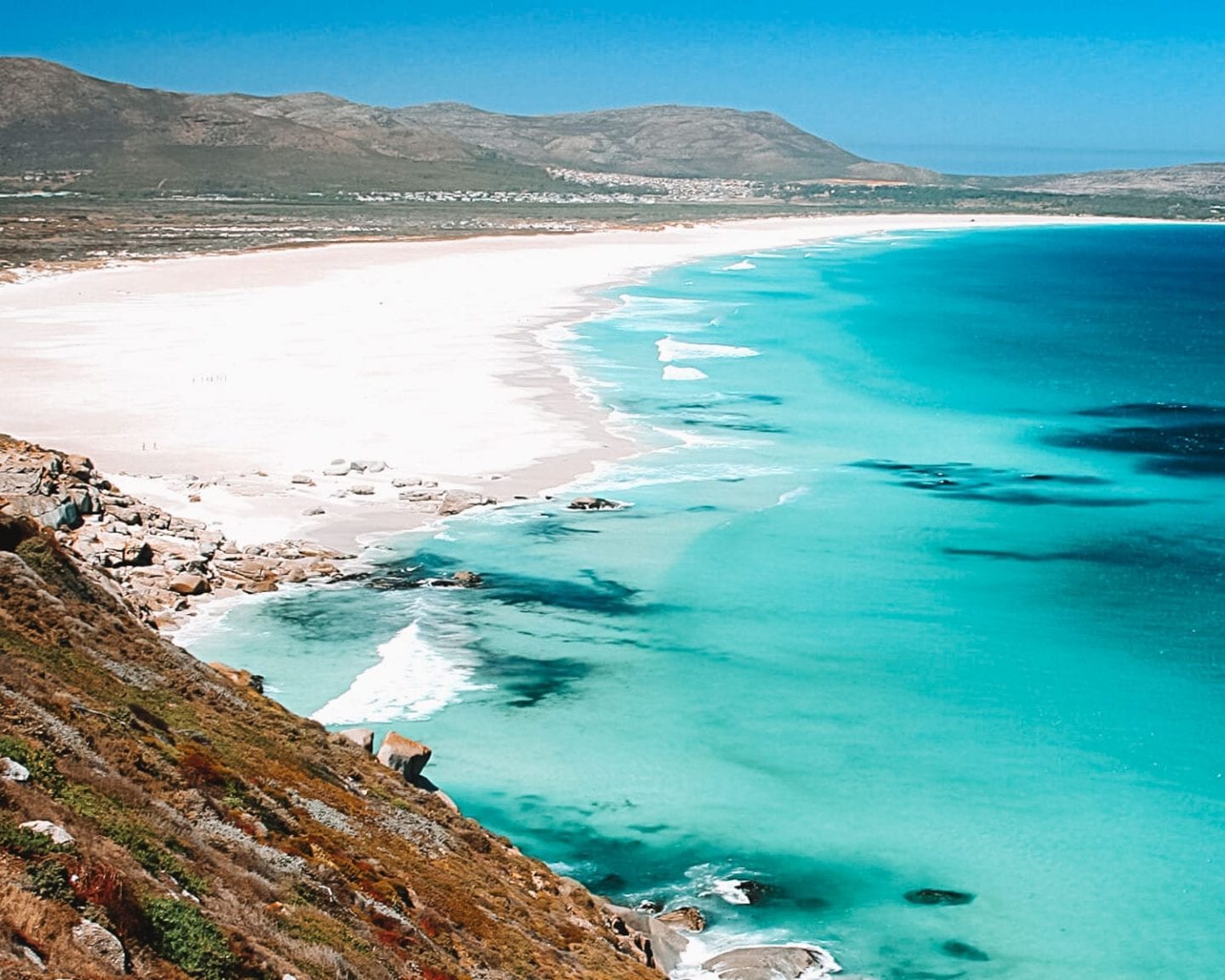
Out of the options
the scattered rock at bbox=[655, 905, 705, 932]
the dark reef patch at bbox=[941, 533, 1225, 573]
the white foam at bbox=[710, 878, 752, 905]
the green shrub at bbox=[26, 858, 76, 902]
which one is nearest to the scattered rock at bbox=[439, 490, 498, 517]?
the dark reef patch at bbox=[941, 533, 1225, 573]

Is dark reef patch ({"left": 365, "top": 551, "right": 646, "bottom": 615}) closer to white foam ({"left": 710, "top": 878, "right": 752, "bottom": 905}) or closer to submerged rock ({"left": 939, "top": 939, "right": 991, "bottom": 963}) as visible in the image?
white foam ({"left": 710, "top": 878, "right": 752, "bottom": 905})

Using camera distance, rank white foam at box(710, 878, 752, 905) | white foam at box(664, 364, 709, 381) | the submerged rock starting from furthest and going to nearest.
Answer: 1. white foam at box(664, 364, 709, 381)
2. white foam at box(710, 878, 752, 905)
3. the submerged rock

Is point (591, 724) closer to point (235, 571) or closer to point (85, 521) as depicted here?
point (235, 571)

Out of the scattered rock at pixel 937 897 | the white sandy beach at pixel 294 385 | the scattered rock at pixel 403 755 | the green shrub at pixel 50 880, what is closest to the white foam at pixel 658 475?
the white sandy beach at pixel 294 385

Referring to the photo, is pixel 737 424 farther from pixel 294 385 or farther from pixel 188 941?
pixel 188 941

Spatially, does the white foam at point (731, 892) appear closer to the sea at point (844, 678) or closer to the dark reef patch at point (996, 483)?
the sea at point (844, 678)

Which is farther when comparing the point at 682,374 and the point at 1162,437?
the point at 682,374

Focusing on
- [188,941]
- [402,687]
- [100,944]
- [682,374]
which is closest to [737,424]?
[682,374]
